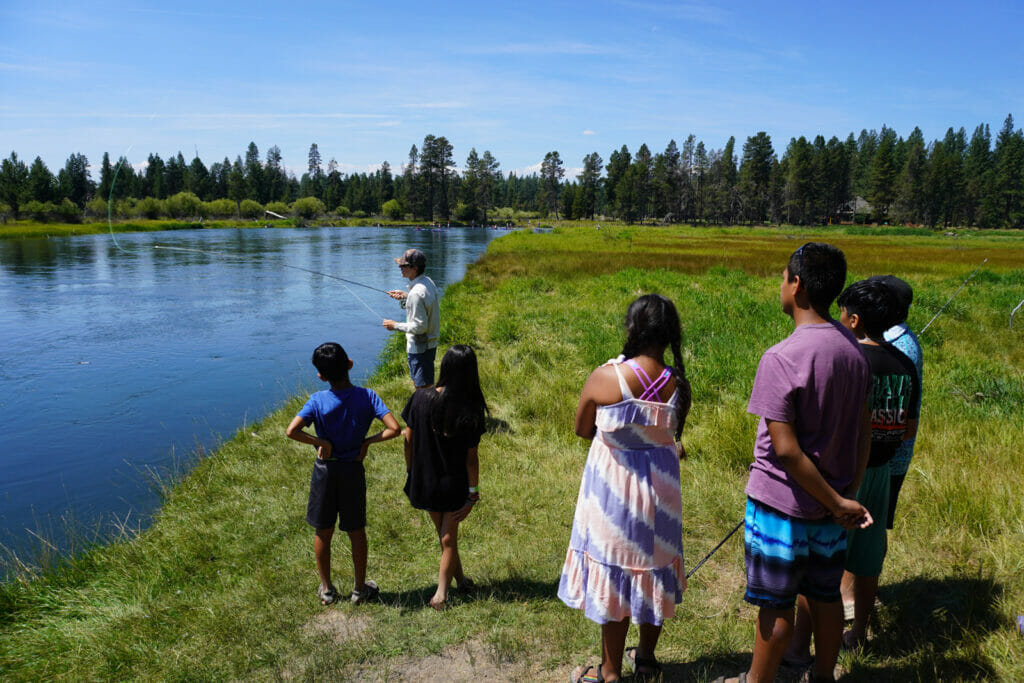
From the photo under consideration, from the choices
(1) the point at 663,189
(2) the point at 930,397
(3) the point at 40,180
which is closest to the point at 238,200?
(3) the point at 40,180

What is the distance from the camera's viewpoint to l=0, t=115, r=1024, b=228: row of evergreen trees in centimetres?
7838

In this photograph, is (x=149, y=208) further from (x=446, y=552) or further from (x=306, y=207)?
(x=446, y=552)

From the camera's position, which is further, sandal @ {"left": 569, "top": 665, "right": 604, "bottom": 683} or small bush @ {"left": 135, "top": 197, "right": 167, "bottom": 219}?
small bush @ {"left": 135, "top": 197, "right": 167, "bottom": 219}

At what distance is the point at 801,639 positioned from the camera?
113 inches

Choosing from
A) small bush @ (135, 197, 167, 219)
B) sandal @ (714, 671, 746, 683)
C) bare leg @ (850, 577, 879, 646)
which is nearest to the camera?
sandal @ (714, 671, 746, 683)

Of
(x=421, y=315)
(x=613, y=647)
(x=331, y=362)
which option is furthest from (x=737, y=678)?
(x=421, y=315)

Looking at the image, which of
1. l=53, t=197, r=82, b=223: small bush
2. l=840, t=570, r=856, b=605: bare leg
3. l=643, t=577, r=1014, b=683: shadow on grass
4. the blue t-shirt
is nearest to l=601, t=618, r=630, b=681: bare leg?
Answer: l=643, t=577, r=1014, b=683: shadow on grass

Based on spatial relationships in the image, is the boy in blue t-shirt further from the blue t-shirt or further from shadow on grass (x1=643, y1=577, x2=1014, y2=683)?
shadow on grass (x1=643, y1=577, x2=1014, y2=683)

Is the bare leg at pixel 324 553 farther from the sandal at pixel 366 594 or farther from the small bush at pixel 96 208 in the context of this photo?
the small bush at pixel 96 208

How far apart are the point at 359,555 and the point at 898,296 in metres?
3.35

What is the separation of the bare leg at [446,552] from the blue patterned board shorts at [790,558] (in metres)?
1.79

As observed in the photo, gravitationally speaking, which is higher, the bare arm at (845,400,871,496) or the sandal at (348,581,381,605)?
the bare arm at (845,400,871,496)

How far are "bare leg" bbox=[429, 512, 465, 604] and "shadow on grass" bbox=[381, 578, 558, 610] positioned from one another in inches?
3.6

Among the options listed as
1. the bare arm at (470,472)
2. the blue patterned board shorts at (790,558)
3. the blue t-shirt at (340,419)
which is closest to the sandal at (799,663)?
the blue patterned board shorts at (790,558)
